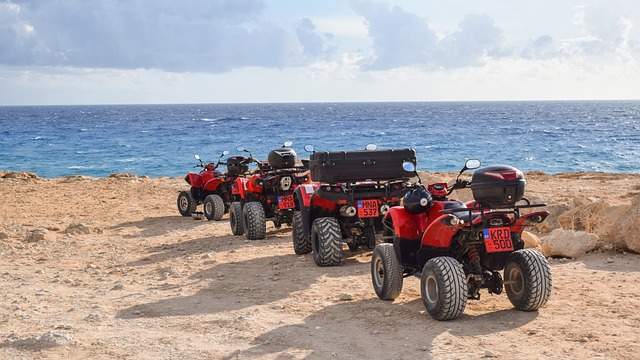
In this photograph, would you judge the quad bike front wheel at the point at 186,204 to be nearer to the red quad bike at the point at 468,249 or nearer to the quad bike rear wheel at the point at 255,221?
the quad bike rear wheel at the point at 255,221

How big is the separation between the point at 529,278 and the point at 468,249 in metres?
0.64

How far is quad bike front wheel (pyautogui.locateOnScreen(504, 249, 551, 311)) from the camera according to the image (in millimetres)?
7250

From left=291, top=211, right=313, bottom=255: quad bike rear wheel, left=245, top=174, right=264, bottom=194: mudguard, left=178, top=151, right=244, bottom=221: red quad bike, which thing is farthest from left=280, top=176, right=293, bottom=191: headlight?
left=178, top=151, right=244, bottom=221: red quad bike

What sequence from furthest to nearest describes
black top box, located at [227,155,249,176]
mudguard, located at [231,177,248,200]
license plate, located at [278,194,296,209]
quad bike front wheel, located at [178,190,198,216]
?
quad bike front wheel, located at [178,190,198,216] → black top box, located at [227,155,249,176] → mudguard, located at [231,177,248,200] → license plate, located at [278,194,296,209]

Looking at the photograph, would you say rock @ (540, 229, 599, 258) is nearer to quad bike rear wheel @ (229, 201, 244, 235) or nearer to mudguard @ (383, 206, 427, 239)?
mudguard @ (383, 206, 427, 239)

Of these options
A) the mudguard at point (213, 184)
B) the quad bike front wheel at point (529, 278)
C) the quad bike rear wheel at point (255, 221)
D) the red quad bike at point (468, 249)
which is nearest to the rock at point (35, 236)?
the quad bike rear wheel at point (255, 221)

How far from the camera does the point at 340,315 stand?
7.81 metres

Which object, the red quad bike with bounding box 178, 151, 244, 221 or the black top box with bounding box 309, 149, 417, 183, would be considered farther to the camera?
the red quad bike with bounding box 178, 151, 244, 221

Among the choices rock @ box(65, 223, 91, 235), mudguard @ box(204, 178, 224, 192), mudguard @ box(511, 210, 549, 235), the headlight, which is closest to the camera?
mudguard @ box(511, 210, 549, 235)

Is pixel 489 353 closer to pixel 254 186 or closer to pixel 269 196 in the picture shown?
pixel 269 196

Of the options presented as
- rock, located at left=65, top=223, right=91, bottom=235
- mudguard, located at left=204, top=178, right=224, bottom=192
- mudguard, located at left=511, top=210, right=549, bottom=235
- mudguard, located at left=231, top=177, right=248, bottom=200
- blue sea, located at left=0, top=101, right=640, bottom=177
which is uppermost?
mudguard, located at left=511, top=210, right=549, bottom=235

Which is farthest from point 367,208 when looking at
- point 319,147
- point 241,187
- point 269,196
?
point 319,147

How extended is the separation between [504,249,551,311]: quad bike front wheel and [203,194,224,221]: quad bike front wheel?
9291 mm

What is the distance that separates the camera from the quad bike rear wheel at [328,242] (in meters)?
10.2
